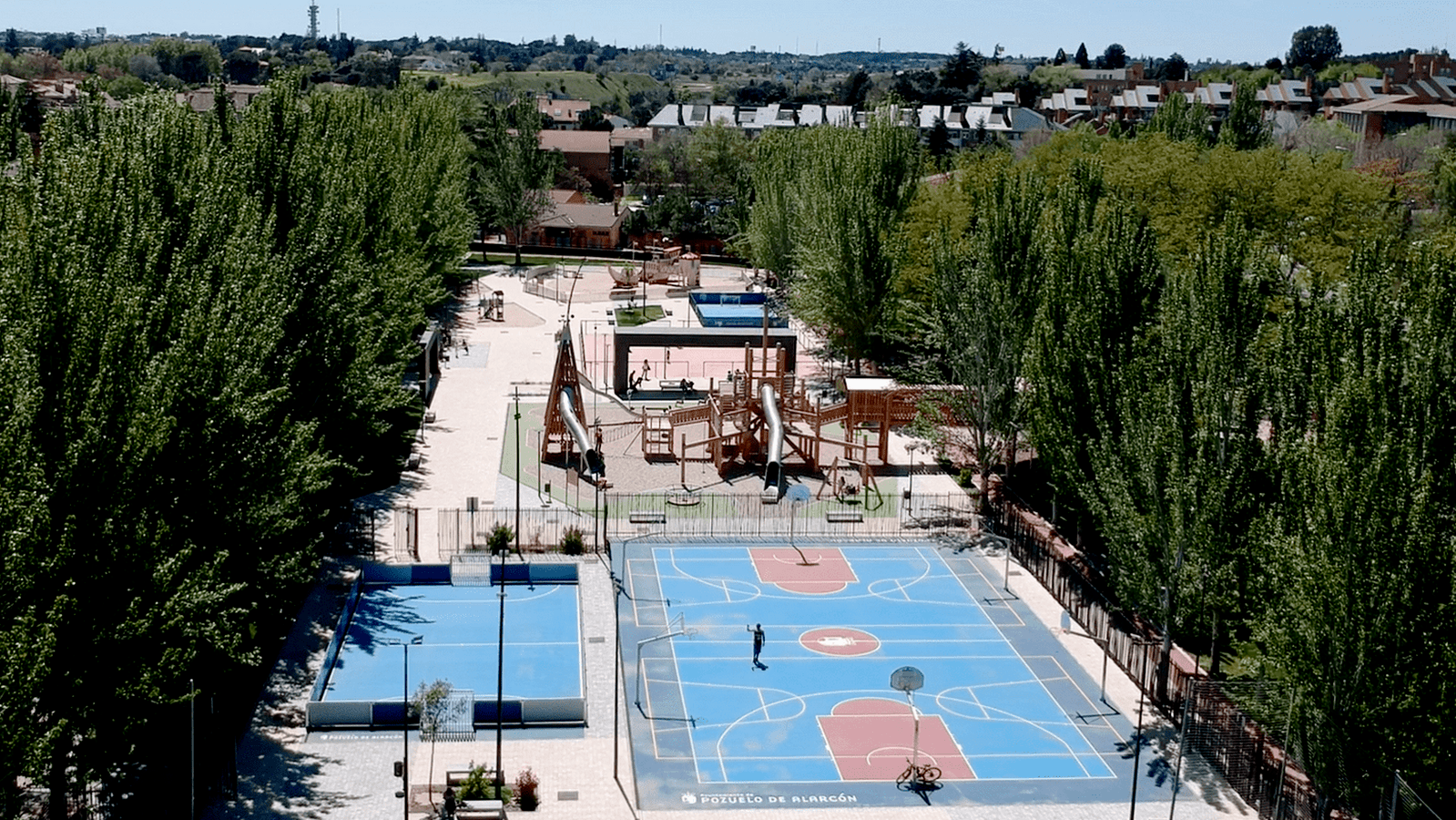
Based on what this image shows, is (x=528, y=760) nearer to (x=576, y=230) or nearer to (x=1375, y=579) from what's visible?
(x=1375, y=579)

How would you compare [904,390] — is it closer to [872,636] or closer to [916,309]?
[916,309]

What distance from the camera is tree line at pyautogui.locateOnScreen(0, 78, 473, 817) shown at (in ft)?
60.0

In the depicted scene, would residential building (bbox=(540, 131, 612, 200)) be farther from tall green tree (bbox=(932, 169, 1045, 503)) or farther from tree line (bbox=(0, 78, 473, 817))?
tree line (bbox=(0, 78, 473, 817))

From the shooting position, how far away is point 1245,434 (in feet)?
86.5

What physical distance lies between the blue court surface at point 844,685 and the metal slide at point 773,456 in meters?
2.81

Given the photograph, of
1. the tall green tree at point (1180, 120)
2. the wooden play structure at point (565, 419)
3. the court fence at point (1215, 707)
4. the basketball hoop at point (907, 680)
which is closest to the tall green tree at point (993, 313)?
the court fence at point (1215, 707)

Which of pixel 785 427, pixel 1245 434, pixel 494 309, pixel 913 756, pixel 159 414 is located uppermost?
pixel 159 414

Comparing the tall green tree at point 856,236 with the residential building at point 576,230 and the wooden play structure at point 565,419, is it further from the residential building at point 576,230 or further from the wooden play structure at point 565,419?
the residential building at point 576,230

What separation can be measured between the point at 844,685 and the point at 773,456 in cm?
1238

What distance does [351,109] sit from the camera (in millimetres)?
53281

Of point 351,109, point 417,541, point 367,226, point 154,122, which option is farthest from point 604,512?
point 351,109

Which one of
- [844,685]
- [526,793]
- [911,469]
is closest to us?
[526,793]

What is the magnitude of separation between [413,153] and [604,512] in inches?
1019

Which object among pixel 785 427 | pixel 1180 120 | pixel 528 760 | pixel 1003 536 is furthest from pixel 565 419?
pixel 1180 120
